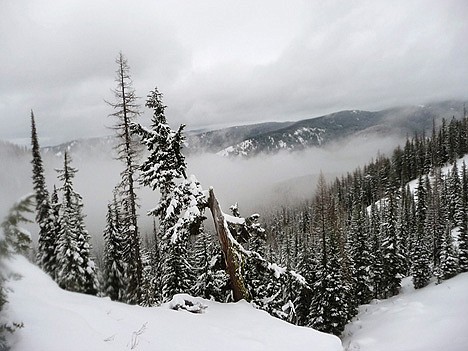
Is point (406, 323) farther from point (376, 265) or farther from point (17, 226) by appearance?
point (376, 265)

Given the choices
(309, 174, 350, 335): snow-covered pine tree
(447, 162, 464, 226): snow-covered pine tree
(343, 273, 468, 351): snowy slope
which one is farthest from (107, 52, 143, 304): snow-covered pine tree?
(447, 162, 464, 226): snow-covered pine tree

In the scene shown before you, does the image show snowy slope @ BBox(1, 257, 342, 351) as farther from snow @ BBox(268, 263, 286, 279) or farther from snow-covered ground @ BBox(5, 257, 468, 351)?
snow @ BBox(268, 263, 286, 279)

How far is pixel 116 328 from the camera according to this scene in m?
5.67

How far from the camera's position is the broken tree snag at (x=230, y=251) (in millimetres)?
12086

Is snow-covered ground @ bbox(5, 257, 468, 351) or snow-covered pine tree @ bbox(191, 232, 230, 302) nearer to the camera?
snow-covered ground @ bbox(5, 257, 468, 351)

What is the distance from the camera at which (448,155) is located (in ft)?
367

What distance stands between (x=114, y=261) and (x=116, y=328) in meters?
16.6

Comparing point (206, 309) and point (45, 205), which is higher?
point (45, 205)

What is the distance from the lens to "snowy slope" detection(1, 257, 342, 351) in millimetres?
4652

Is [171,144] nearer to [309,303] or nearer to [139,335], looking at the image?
[139,335]

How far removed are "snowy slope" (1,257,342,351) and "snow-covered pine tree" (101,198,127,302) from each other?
549 inches

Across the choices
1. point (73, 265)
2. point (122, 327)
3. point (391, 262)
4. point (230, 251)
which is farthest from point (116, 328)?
point (391, 262)

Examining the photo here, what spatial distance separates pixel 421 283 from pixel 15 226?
59.2 meters

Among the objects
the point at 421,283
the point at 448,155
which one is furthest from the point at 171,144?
the point at 448,155
